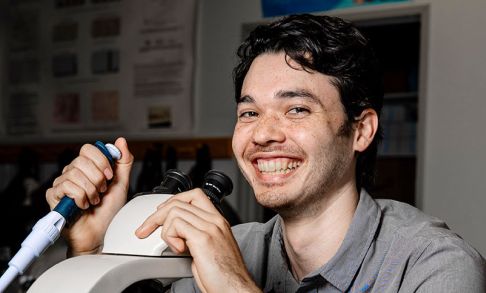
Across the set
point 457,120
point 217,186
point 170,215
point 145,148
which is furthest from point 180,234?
point 145,148

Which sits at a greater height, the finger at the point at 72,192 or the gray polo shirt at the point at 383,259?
the finger at the point at 72,192

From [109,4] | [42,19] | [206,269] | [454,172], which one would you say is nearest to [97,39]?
[109,4]

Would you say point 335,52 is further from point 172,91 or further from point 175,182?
point 172,91

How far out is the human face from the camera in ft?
4.03

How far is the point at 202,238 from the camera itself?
980mm

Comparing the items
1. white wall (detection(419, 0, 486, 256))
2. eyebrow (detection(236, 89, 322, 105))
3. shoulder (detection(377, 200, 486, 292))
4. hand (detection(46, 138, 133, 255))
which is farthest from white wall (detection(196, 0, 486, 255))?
hand (detection(46, 138, 133, 255))

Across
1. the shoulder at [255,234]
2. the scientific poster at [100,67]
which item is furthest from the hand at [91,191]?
the scientific poster at [100,67]

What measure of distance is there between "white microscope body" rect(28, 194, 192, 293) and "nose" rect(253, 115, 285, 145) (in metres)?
0.26

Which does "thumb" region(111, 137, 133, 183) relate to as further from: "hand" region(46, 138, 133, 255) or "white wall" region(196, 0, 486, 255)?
"white wall" region(196, 0, 486, 255)

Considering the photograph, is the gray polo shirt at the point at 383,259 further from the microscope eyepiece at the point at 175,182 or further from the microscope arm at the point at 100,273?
the microscope arm at the point at 100,273

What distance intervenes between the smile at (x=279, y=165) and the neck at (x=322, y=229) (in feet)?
0.32

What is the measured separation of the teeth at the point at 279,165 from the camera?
1.23 m

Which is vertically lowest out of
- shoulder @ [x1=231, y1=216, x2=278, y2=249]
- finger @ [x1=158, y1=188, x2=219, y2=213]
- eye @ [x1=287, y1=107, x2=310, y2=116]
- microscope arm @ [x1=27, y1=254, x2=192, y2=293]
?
shoulder @ [x1=231, y1=216, x2=278, y2=249]

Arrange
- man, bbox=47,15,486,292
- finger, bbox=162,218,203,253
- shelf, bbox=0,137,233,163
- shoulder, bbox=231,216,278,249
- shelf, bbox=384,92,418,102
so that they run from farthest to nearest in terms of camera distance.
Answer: shelf, bbox=384,92,418,102, shelf, bbox=0,137,233,163, shoulder, bbox=231,216,278,249, man, bbox=47,15,486,292, finger, bbox=162,218,203,253
